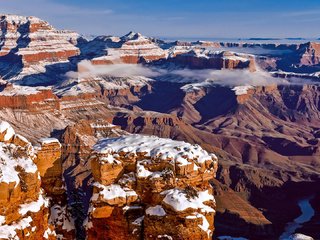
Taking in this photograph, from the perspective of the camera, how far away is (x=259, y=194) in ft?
481

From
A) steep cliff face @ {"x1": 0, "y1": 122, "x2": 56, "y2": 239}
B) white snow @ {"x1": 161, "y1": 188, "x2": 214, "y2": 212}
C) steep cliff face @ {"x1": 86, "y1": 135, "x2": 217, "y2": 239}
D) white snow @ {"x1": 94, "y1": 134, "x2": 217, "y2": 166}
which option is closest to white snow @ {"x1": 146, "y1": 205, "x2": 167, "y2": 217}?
steep cliff face @ {"x1": 86, "y1": 135, "x2": 217, "y2": 239}

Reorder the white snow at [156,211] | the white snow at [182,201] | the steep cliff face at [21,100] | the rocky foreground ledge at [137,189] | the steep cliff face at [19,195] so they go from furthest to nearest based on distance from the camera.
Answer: the steep cliff face at [21,100] < the white snow at [156,211] < the white snow at [182,201] < the rocky foreground ledge at [137,189] < the steep cliff face at [19,195]

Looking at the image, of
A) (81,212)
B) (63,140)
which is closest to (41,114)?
(63,140)

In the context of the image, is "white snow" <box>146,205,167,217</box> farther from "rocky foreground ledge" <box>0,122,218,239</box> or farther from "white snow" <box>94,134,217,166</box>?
"white snow" <box>94,134,217,166</box>

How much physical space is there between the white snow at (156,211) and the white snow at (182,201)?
2.09 feet

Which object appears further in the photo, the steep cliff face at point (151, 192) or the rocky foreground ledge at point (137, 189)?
the steep cliff face at point (151, 192)

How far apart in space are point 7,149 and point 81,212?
39.4 feet

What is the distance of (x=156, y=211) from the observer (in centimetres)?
3072

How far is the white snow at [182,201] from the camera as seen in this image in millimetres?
29675

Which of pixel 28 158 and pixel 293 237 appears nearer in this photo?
pixel 28 158

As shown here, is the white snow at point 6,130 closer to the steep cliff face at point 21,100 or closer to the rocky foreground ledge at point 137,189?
the rocky foreground ledge at point 137,189

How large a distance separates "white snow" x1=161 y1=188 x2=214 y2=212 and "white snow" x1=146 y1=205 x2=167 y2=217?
0.64 metres

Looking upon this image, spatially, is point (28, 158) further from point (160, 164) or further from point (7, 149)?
point (160, 164)

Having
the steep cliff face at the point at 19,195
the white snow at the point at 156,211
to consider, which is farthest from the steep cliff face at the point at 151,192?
the steep cliff face at the point at 19,195
